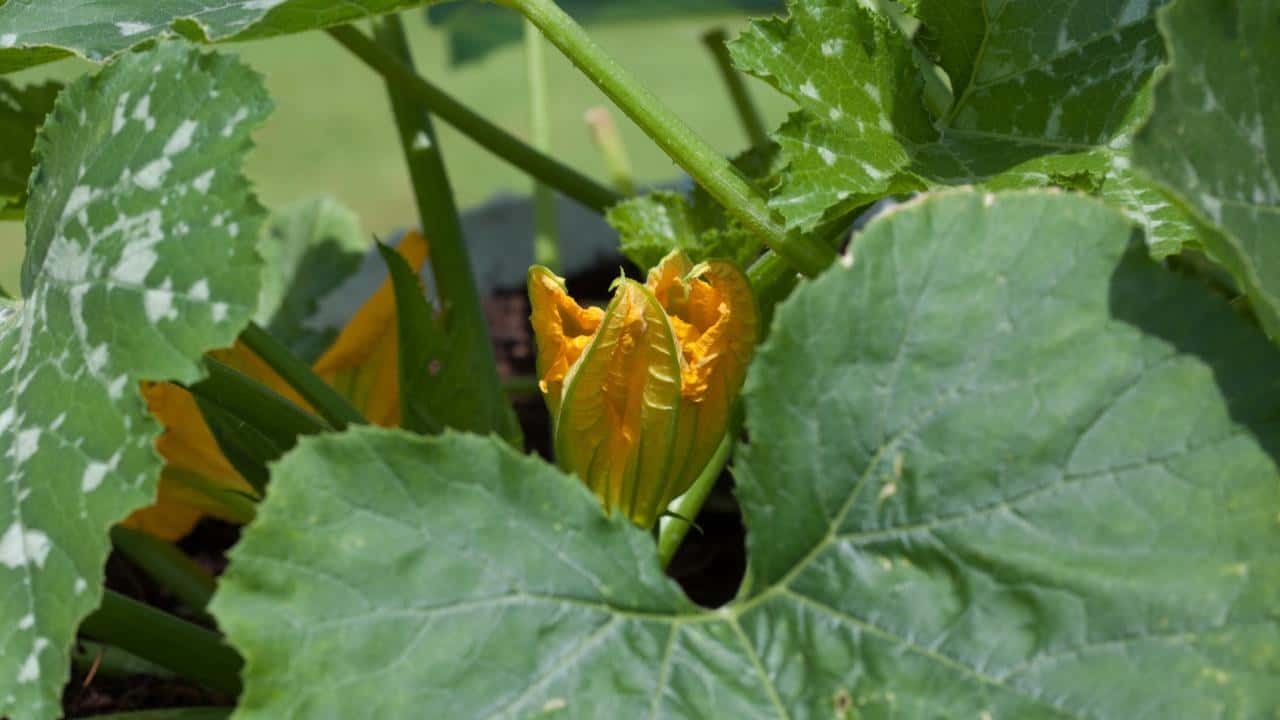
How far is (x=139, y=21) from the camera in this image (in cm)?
87

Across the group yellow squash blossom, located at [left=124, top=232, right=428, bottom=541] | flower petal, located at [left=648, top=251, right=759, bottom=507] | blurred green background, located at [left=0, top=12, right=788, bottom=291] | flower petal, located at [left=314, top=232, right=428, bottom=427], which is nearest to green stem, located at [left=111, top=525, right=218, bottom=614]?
yellow squash blossom, located at [left=124, top=232, right=428, bottom=541]

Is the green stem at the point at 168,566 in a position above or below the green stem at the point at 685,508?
below

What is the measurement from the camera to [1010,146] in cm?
86

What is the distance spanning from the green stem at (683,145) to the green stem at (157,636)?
0.43 metres

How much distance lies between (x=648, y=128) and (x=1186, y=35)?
1.07ft

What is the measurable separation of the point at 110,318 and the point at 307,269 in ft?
3.31

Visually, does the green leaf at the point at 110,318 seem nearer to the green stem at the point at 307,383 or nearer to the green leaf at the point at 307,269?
the green stem at the point at 307,383

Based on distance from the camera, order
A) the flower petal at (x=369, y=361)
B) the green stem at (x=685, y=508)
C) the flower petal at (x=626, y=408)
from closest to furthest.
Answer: the flower petal at (x=626, y=408), the green stem at (x=685, y=508), the flower petal at (x=369, y=361)

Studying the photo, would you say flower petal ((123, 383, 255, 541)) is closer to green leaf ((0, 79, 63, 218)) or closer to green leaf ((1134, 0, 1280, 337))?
green leaf ((0, 79, 63, 218))

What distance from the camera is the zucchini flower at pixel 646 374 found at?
2.62 feet

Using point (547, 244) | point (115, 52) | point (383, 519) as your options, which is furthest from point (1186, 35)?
point (547, 244)

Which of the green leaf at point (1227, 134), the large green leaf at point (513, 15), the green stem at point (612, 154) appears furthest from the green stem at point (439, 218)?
the large green leaf at point (513, 15)

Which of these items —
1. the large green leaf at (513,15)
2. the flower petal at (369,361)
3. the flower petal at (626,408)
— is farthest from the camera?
the large green leaf at (513,15)

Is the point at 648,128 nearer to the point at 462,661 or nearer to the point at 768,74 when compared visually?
the point at 768,74
